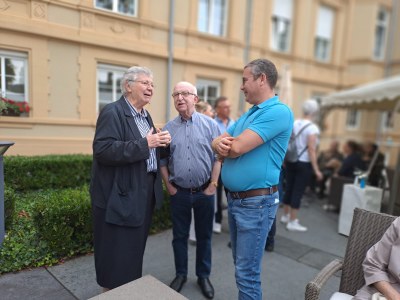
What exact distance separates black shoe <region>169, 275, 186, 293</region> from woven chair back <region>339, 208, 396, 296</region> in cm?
145

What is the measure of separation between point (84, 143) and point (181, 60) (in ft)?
11.7

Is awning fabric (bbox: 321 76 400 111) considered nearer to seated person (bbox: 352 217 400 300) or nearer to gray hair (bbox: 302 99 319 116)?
gray hair (bbox: 302 99 319 116)

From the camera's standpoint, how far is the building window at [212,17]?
30.7 ft

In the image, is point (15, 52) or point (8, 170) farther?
point (15, 52)

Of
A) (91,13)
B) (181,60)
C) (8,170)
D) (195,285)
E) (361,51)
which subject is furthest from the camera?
(361,51)

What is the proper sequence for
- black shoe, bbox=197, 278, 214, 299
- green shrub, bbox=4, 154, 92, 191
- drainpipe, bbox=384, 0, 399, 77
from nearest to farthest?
black shoe, bbox=197, 278, 214, 299
green shrub, bbox=4, 154, 92, 191
drainpipe, bbox=384, 0, 399, 77

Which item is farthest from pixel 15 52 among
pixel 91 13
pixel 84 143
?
pixel 84 143

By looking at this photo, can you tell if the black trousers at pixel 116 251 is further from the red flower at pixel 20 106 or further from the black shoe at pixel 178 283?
the red flower at pixel 20 106

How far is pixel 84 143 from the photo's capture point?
6559mm

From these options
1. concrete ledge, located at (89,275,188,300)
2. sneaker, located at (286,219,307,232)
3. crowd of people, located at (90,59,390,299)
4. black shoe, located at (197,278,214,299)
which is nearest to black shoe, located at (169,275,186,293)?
black shoe, located at (197,278,214,299)

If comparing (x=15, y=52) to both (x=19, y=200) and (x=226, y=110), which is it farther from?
(x=226, y=110)

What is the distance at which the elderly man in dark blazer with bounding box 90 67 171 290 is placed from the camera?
225 centimetres

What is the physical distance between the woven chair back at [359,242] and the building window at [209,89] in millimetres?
7306

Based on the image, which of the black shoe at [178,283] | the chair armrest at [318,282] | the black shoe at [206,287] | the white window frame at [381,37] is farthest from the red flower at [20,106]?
the white window frame at [381,37]
